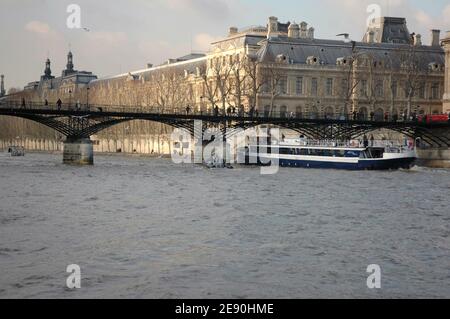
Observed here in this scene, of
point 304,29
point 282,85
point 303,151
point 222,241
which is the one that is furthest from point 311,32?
point 222,241

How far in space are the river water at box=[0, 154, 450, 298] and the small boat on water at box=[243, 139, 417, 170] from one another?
24.1m

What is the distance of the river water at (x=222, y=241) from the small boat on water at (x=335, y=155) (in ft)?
79.0

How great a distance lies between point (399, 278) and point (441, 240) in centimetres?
653

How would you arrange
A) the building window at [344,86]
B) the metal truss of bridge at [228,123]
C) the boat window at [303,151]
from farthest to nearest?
the building window at [344,86]
the boat window at [303,151]
the metal truss of bridge at [228,123]

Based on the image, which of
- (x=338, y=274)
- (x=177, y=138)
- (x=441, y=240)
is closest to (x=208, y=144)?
(x=177, y=138)

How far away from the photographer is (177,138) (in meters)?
105

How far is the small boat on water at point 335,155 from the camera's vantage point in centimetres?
7281

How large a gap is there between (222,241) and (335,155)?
48768 millimetres

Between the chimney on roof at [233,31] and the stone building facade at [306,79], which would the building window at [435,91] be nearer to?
the stone building facade at [306,79]

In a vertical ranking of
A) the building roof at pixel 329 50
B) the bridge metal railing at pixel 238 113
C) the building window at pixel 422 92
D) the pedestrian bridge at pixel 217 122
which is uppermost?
the building roof at pixel 329 50

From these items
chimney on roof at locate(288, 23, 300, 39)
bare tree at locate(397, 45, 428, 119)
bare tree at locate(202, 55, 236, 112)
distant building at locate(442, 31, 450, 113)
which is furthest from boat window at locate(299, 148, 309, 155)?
chimney on roof at locate(288, 23, 300, 39)

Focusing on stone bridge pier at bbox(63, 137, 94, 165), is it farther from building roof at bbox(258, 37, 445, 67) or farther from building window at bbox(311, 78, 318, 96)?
building window at bbox(311, 78, 318, 96)

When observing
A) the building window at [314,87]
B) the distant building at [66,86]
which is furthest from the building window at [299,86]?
the distant building at [66,86]
